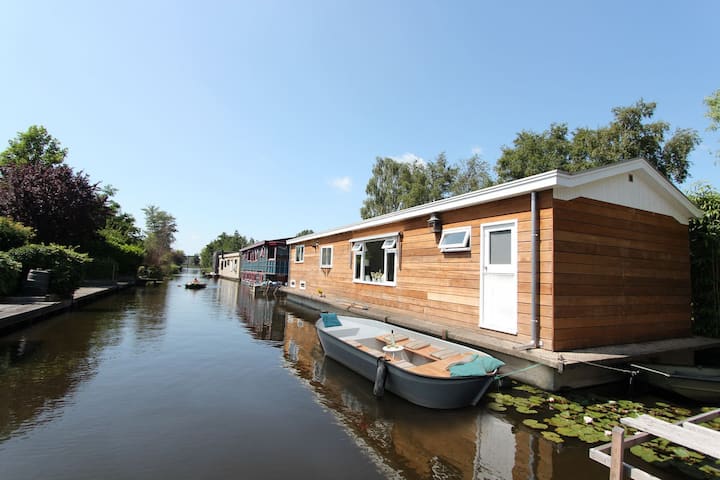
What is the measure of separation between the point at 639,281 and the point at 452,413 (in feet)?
14.3

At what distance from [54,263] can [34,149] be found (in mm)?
25078

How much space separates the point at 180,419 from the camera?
443 cm

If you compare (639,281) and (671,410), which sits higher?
(639,281)

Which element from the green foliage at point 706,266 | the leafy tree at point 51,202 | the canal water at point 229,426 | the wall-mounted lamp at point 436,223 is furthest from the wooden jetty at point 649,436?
the leafy tree at point 51,202

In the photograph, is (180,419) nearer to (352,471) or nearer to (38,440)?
(38,440)

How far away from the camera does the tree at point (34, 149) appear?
2828 centimetres

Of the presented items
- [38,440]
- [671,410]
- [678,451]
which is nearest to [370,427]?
[678,451]

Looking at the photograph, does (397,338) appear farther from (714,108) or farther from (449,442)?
(714,108)

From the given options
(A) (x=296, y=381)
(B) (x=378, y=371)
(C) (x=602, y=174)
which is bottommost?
(A) (x=296, y=381)

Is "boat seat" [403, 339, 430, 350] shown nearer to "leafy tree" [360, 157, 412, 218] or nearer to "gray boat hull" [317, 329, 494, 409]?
"gray boat hull" [317, 329, 494, 409]

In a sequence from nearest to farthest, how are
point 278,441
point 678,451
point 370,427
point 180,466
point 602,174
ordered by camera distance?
point 180,466 < point 678,451 < point 278,441 < point 370,427 < point 602,174

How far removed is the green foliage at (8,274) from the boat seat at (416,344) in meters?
11.3

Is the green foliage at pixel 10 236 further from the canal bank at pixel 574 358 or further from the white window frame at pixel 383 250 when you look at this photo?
the canal bank at pixel 574 358

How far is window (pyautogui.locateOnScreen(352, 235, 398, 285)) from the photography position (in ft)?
32.2
